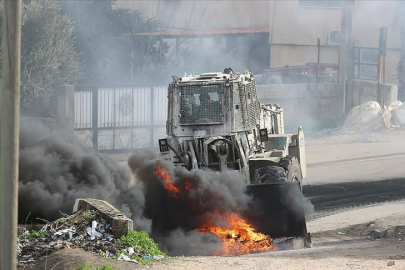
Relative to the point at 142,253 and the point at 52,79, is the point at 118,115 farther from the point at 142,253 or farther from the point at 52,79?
the point at 142,253

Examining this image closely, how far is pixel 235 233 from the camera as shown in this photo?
15023 mm

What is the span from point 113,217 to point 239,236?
3.16 m

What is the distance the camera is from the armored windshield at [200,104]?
634 inches

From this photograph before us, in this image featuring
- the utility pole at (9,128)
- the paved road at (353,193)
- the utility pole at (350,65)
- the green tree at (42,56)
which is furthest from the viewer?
the utility pole at (350,65)

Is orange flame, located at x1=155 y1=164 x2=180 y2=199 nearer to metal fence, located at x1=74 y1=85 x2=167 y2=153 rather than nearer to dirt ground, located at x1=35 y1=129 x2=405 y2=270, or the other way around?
dirt ground, located at x1=35 y1=129 x2=405 y2=270

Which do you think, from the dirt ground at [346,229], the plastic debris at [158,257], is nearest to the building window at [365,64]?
the dirt ground at [346,229]

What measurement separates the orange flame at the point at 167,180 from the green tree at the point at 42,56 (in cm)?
1313

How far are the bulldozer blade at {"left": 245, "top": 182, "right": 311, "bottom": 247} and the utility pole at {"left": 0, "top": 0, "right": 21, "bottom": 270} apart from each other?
7.99 m

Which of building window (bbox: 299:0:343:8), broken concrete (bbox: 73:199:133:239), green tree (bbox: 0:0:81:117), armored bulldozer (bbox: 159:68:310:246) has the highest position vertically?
building window (bbox: 299:0:343:8)

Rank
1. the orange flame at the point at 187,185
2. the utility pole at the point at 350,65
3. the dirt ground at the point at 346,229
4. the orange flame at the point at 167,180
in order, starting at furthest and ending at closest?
the utility pole at the point at 350,65
the orange flame at the point at 167,180
the orange flame at the point at 187,185
the dirt ground at the point at 346,229

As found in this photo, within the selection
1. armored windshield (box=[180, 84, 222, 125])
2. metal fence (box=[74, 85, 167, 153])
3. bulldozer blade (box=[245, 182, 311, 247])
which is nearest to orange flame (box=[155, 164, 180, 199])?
armored windshield (box=[180, 84, 222, 125])

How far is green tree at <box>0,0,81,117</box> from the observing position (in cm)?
2769

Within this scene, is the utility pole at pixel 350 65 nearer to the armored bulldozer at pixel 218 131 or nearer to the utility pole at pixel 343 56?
the utility pole at pixel 343 56

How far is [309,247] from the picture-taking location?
48.6 feet
